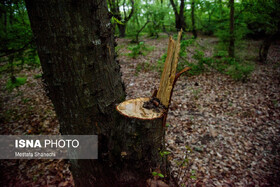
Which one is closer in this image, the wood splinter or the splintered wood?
the wood splinter

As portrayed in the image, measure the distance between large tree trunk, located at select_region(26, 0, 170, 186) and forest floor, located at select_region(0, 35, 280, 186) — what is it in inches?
25.7

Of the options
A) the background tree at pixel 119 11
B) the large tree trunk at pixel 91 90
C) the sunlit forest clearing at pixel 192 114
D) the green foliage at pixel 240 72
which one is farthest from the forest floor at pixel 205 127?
the background tree at pixel 119 11

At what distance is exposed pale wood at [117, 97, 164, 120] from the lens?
1411mm

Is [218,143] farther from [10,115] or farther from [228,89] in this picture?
[10,115]

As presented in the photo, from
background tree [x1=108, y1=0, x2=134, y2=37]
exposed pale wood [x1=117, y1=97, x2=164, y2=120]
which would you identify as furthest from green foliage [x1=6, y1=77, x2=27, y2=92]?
exposed pale wood [x1=117, y1=97, x2=164, y2=120]

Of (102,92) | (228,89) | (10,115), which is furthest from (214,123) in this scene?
(10,115)

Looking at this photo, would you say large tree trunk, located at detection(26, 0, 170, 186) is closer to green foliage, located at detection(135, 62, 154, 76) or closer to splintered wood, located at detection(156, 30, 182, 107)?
splintered wood, located at detection(156, 30, 182, 107)

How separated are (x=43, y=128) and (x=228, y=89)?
6.85 m

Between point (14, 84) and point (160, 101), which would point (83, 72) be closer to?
point (160, 101)

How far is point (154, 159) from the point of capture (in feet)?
5.04

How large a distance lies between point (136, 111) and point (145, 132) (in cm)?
23

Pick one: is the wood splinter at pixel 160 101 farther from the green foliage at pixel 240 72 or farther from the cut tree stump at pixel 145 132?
the green foliage at pixel 240 72

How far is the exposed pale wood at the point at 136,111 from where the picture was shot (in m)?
1.41

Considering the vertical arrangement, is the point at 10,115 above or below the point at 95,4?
below
